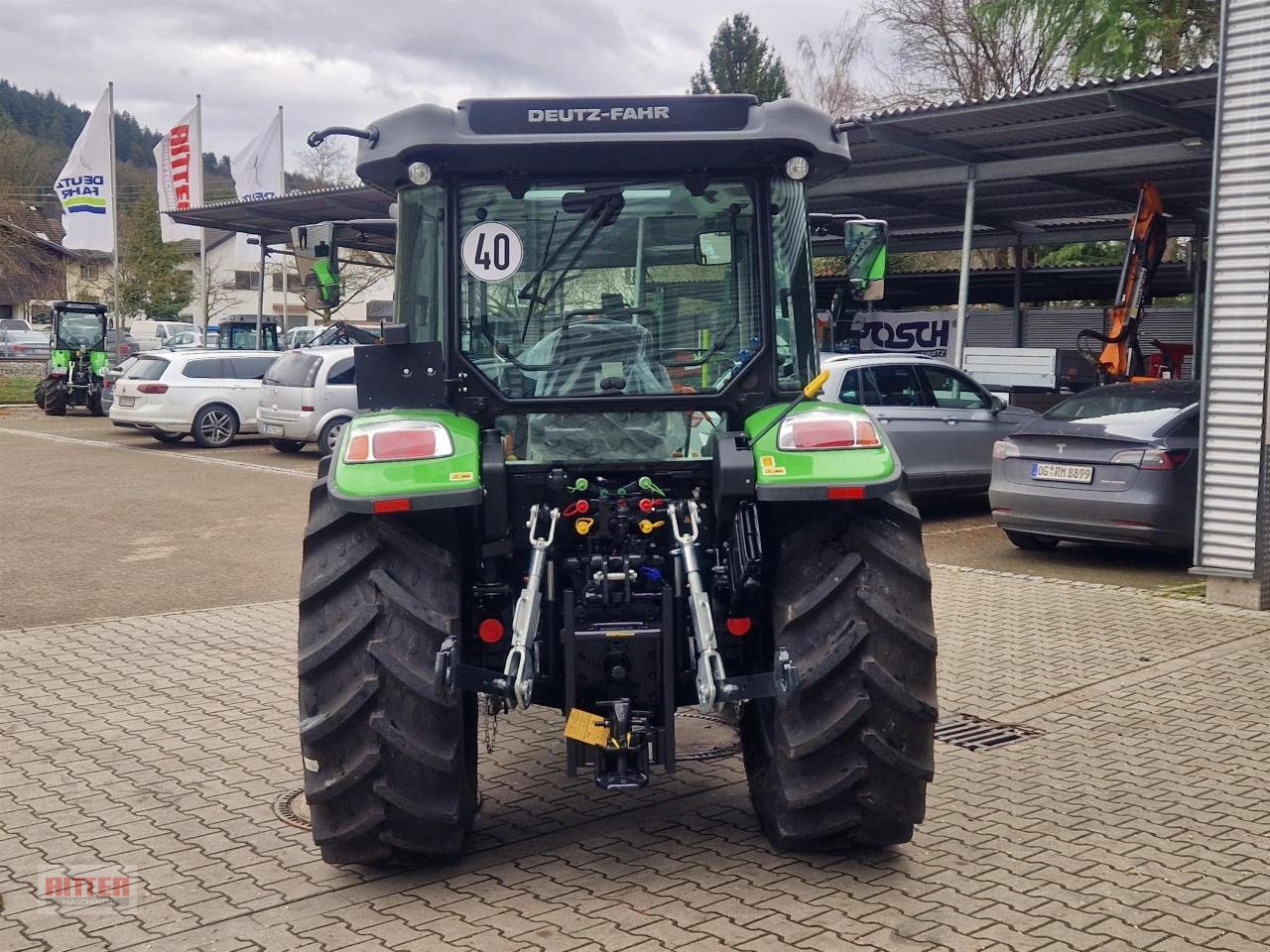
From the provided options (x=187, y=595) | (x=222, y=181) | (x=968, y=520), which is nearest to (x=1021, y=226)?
(x=968, y=520)

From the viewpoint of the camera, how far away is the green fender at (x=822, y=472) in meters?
4.30

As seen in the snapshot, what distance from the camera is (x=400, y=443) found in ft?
14.3

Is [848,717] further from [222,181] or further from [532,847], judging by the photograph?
[222,181]

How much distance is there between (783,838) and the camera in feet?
14.8

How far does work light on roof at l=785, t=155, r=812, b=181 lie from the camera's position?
468cm

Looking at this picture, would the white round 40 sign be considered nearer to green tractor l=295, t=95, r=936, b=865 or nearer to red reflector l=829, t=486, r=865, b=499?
green tractor l=295, t=95, r=936, b=865

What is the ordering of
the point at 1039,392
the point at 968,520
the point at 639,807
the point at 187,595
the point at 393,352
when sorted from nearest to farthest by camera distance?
1. the point at 393,352
2. the point at 639,807
3. the point at 187,595
4. the point at 968,520
5. the point at 1039,392

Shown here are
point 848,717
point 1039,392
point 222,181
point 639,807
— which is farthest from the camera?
point 222,181

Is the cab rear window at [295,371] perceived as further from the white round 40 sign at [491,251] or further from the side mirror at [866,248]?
the white round 40 sign at [491,251]

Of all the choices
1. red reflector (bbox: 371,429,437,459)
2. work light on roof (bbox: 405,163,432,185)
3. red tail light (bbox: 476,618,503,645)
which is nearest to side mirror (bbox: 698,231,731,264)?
work light on roof (bbox: 405,163,432,185)

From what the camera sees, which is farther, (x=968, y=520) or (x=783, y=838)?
(x=968, y=520)

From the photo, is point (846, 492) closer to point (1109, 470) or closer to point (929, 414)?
point (1109, 470)

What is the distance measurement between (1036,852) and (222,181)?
86.1m

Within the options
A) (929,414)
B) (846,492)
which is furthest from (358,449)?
(929,414)
